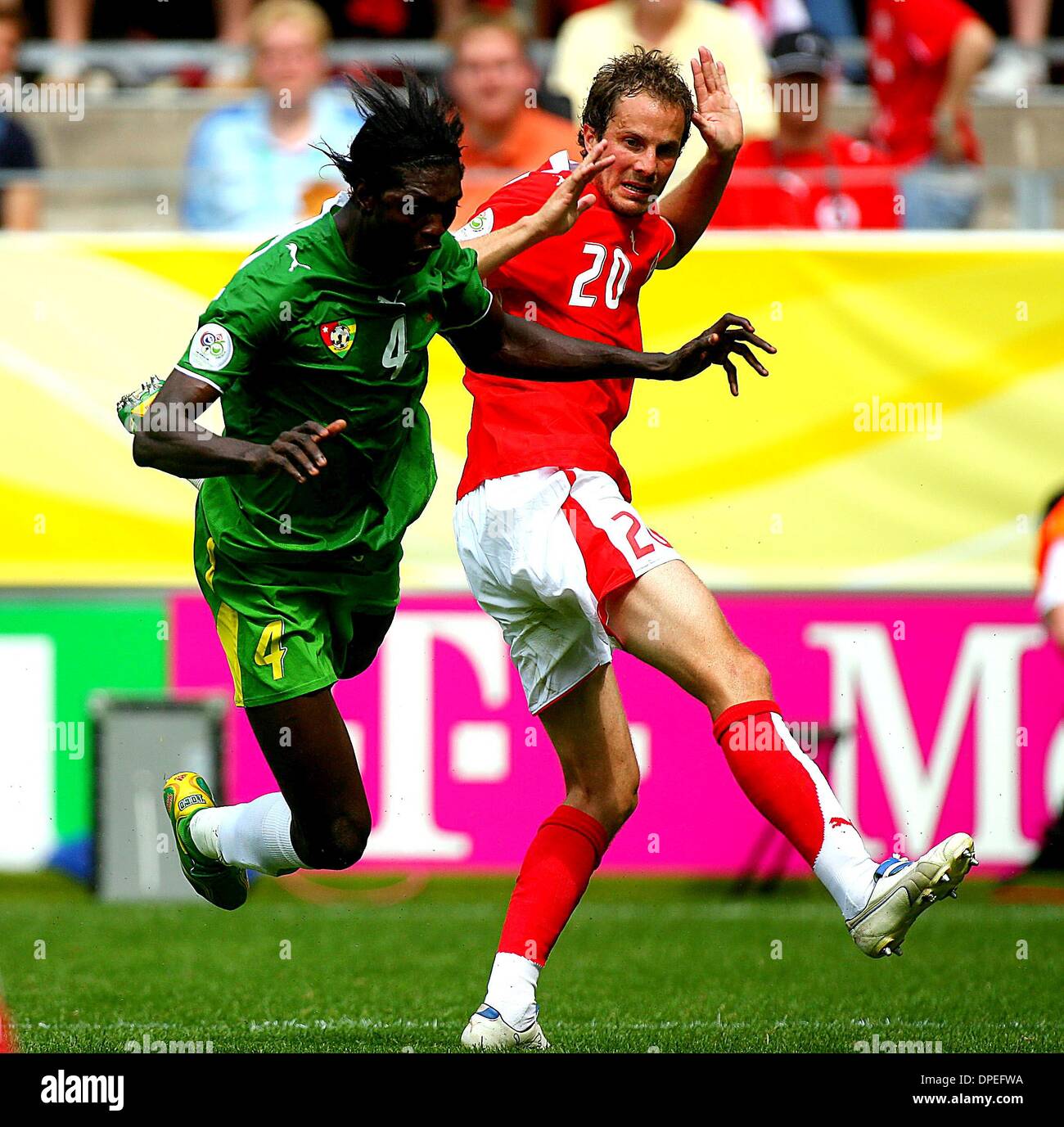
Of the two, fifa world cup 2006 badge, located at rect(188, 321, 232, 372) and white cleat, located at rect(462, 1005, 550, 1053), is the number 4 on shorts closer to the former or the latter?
fifa world cup 2006 badge, located at rect(188, 321, 232, 372)

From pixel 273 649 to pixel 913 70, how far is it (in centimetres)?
627

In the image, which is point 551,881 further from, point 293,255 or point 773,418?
point 773,418

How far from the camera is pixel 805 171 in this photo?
8.96 m

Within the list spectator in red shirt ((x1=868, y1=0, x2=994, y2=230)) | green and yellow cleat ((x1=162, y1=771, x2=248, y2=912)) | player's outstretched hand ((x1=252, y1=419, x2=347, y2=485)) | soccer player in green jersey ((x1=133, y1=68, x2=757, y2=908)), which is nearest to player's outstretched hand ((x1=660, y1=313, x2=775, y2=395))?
soccer player in green jersey ((x1=133, y1=68, x2=757, y2=908))

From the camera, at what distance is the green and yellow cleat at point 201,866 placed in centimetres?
557

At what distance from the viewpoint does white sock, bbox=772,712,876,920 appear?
177 inches

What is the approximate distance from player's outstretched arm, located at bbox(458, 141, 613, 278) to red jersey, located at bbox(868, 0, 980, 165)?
5043 millimetres

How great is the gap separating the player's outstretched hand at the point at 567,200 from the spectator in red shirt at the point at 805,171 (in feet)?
12.5

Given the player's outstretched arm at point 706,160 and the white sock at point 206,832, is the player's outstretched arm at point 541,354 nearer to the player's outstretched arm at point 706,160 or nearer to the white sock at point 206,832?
the player's outstretched arm at point 706,160

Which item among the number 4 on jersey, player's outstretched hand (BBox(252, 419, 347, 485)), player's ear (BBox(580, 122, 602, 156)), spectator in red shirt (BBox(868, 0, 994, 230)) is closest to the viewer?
player's outstretched hand (BBox(252, 419, 347, 485))

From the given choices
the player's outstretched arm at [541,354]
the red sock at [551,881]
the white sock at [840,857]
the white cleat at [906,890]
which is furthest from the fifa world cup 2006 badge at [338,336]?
the white cleat at [906,890]

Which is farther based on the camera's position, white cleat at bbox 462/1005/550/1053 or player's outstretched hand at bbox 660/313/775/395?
white cleat at bbox 462/1005/550/1053

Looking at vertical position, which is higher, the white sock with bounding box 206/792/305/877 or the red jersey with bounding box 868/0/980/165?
the red jersey with bounding box 868/0/980/165
